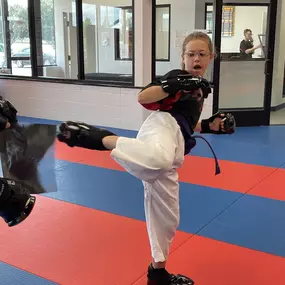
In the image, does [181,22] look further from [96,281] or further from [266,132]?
[96,281]

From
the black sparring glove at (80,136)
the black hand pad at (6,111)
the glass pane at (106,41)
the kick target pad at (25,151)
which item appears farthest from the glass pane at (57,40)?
the black sparring glove at (80,136)

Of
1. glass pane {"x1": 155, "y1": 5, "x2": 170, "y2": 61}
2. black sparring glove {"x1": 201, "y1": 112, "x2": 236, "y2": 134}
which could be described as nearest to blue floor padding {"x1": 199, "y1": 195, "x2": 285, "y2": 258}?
black sparring glove {"x1": 201, "y1": 112, "x2": 236, "y2": 134}

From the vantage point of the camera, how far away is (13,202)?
1.85 m

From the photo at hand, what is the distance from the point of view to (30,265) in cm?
255

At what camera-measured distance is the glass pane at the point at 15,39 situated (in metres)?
8.20

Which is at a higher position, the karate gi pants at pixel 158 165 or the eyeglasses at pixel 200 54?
the eyeglasses at pixel 200 54

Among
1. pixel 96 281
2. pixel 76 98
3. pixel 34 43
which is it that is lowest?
pixel 96 281

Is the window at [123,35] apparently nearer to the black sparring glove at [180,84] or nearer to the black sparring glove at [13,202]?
the black sparring glove at [180,84]

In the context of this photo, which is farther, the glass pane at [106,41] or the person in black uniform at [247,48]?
the glass pane at [106,41]

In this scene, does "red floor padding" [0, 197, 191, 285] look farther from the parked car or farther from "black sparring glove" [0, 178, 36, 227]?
the parked car

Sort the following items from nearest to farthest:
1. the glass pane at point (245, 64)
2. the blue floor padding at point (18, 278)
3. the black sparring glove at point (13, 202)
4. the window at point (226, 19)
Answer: the black sparring glove at point (13, 202), the blue floor padding at point (18, 278), the window at point (226, 19), the glass pane at point (245, 64)

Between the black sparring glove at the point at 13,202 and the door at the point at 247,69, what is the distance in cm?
530

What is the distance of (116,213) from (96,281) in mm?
1021

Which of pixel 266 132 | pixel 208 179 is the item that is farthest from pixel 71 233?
pixel 266 132
